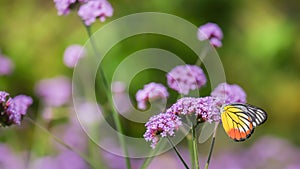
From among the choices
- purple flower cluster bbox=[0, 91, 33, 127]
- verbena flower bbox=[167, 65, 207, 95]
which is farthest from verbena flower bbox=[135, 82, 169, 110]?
purple flower cluster bbox=[0, 91, 33, 127]

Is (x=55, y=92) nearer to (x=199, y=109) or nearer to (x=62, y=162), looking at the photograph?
(x=62, y=162)

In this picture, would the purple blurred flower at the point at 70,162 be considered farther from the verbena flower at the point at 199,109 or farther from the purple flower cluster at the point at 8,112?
the verbena flower at the point at 199,109

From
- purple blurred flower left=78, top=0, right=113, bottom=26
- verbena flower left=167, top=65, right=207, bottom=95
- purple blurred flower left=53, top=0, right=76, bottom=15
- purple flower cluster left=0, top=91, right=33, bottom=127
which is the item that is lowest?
→ verbena flower left=167, top=65, right=207, bottom=95

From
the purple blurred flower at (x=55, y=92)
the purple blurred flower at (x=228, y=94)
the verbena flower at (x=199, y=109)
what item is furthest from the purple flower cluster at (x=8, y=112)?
the purple blurred flower at (x=55, y=92)

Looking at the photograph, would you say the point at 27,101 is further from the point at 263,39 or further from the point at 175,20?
the point at 263,39

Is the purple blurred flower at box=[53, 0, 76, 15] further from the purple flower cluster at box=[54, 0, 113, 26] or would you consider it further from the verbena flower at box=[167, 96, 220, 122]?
the verbena flower at box=[167, 96, 220, 122]

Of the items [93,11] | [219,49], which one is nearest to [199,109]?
[93,11]

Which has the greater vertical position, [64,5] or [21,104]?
[64,5]
